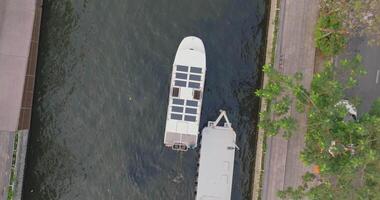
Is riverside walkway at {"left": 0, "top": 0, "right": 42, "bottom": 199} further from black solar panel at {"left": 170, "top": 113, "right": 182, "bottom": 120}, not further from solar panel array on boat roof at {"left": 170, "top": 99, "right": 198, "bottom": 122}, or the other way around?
solar panel array on boat roof at {"left": 170, "top": 99, "right": 198, "bottom": 122}

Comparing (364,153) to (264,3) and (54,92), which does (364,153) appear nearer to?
(264,3)

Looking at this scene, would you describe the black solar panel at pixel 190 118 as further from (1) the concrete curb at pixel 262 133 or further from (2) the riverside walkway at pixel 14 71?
(2) the riverside walkway at pixel 14 71

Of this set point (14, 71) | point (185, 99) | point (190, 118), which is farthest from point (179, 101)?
point (14, 71)

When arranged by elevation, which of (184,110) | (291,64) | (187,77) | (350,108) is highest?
(291,64)

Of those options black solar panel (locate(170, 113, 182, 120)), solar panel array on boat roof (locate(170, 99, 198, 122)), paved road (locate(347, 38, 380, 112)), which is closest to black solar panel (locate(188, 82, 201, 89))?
solar panel array on boat roof (locate(170, 99, 198, 122))

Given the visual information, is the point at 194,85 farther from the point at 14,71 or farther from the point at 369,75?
the point at 14,71

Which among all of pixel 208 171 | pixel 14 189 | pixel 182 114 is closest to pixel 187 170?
pixel 208 171

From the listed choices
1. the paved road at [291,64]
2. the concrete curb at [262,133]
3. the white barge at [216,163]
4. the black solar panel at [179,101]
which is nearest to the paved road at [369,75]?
the paved road at [291,64]
